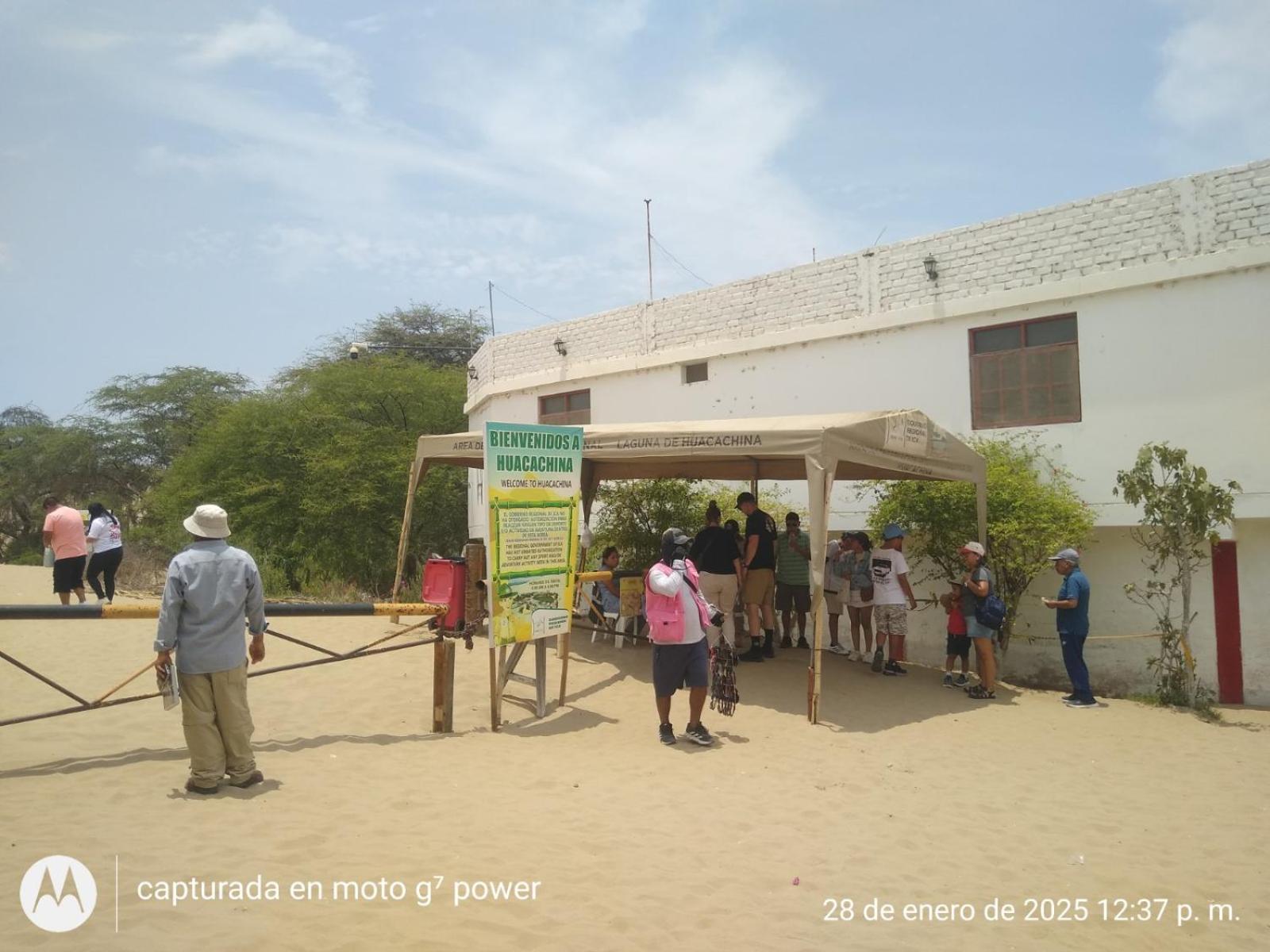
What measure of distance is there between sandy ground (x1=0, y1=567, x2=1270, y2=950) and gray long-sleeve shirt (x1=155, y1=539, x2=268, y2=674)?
0.83 meters

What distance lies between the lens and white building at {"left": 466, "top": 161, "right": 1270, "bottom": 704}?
9.98 m

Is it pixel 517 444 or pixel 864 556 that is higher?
pixel 517 444

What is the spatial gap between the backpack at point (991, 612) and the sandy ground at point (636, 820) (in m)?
0.92

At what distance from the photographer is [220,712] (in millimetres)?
5594

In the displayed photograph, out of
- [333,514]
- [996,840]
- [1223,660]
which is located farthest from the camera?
[333,514]

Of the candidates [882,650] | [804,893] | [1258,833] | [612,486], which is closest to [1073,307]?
[882,650]

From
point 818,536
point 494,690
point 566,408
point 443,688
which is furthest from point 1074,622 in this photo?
point 566,408

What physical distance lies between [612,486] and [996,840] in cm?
810

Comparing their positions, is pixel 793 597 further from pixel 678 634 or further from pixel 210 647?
pixel 210 647

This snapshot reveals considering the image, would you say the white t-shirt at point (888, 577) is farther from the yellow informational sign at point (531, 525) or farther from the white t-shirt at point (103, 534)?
the white t-shirt at point (103, 534)

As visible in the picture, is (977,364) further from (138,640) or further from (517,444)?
(138,640)

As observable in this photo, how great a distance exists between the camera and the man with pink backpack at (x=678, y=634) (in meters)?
7.00

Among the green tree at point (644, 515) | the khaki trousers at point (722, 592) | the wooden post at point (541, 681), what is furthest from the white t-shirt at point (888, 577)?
the wooden post at point (541, 681)

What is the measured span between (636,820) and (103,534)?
35.1ft
